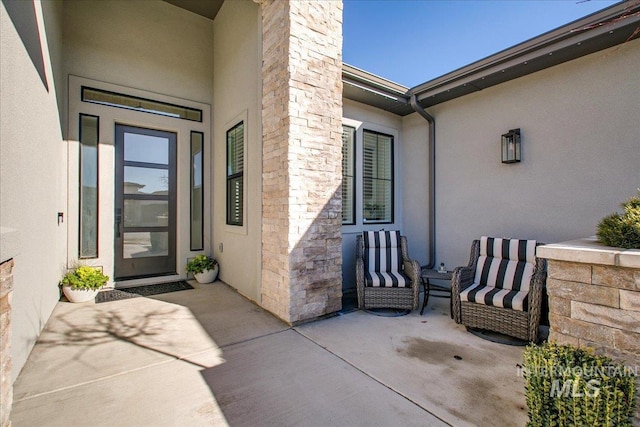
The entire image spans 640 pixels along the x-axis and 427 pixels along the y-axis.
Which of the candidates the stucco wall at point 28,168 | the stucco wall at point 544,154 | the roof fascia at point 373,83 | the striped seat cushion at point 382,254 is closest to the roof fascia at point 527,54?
the roof fascia at point 373,83

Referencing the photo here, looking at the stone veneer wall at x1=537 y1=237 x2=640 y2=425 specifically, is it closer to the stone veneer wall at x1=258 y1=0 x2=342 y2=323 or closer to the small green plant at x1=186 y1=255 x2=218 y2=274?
the stone veneer wall at x1=258 y1=0 x2=342 y2=323

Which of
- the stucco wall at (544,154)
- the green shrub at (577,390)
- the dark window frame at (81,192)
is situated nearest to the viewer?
the green shrub at (577,390)

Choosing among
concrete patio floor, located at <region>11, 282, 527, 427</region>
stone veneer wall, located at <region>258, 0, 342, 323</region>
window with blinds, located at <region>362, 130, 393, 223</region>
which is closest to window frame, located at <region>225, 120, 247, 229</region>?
stone veneer wall, located at <region>258, 0, 342, 323</region>

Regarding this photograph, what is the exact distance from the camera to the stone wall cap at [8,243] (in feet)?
4.43

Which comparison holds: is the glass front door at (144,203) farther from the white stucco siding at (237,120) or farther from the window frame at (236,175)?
the window frame at (236,175)

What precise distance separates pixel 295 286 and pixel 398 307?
5.00 ft

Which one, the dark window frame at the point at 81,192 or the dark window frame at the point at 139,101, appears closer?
the dark window frame at the point at 81,192

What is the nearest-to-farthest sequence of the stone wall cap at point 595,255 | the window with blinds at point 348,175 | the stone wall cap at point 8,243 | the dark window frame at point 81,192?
1. the stone wall cap at point 8,243
2. the stone wall cap at point 595,255
3. the dark window frame at point 81,192
4. the window with blinds at point 348,175

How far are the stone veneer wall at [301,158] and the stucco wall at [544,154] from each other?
236 cm

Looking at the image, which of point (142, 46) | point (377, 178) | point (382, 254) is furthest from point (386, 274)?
point (142, 46)

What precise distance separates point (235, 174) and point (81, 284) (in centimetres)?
284

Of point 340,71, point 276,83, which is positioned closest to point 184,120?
point 276,83

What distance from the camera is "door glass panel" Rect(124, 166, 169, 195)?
5.60m

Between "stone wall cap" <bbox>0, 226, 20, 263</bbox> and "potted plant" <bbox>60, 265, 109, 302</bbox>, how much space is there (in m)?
3.60
